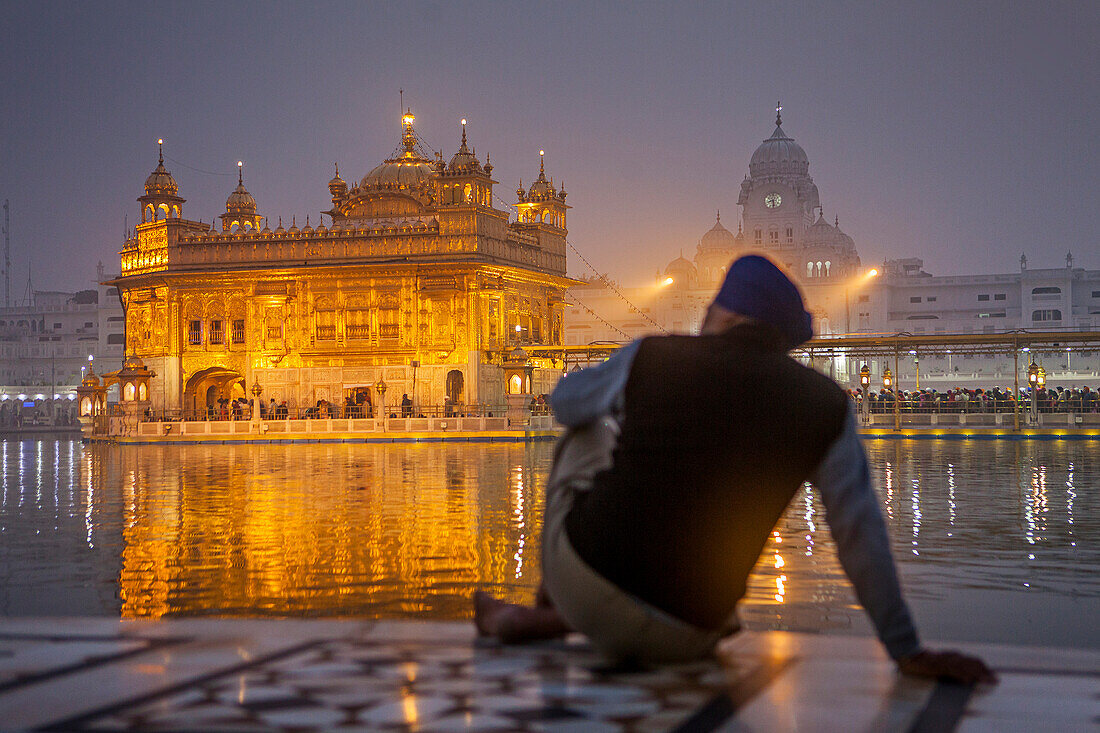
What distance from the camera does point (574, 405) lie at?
138 inches

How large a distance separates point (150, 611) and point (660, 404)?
387 centimetres

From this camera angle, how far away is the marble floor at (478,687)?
3.01m

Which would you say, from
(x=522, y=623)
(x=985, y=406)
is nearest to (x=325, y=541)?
(x=522, y=623)

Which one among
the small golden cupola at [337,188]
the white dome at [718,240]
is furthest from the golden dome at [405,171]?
the white dome at [718,240]

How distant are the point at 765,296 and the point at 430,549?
574 centimetres

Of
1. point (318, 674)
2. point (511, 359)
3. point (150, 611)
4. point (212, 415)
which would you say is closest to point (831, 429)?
point (318, 674)

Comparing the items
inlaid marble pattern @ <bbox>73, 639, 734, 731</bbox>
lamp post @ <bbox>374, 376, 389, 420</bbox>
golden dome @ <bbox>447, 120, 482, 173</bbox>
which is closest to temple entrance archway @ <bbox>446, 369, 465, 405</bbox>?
lamp post @ <bbox>374, 376, 389, 420</bbox>

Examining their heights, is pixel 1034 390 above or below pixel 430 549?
above

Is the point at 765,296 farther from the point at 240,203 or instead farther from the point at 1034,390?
the point at 240,203

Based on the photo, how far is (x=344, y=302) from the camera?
4462cm

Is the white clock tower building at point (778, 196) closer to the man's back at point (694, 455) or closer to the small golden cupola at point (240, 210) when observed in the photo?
the small golden cupola at point (240, 210)

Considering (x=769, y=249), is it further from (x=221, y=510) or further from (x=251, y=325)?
(x=221, y=510)

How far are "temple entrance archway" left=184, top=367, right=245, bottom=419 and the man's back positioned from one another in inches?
1725

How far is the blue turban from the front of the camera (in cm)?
350
